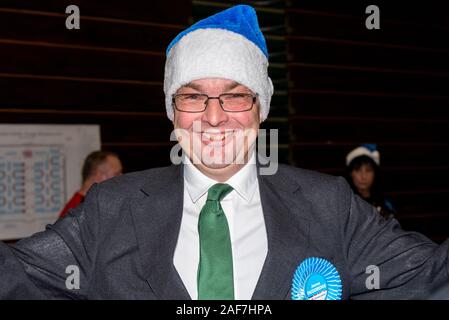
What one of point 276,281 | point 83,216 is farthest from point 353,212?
point 83,216

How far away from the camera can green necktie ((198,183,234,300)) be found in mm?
1129

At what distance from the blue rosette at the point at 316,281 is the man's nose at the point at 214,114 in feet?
1.11

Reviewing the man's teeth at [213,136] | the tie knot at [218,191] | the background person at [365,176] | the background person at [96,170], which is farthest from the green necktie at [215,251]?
the background person at [365,176]

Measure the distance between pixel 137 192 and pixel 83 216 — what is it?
0.13 meters

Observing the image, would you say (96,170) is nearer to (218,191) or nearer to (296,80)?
(296,80)

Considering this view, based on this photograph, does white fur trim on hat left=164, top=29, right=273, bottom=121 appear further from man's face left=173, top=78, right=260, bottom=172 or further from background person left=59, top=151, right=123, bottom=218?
background person left=59, top=151, right=123, bottom=218

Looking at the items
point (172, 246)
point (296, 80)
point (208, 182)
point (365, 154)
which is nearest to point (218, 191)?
point (208, 182)

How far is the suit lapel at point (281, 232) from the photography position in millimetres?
1166

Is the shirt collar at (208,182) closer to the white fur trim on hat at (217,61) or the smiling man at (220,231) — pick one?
the smiling man at (220,231)

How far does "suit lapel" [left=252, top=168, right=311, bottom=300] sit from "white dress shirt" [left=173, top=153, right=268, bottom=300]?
0.09ft

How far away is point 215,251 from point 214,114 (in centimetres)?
28

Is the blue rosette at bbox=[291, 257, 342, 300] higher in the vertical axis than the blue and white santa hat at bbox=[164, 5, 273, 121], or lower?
lower

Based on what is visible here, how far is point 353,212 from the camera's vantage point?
1311 mm

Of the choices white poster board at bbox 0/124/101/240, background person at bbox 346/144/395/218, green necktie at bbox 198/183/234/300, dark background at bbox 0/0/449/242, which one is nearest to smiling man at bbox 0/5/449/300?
green necktie at bbox 198/183/234/300
